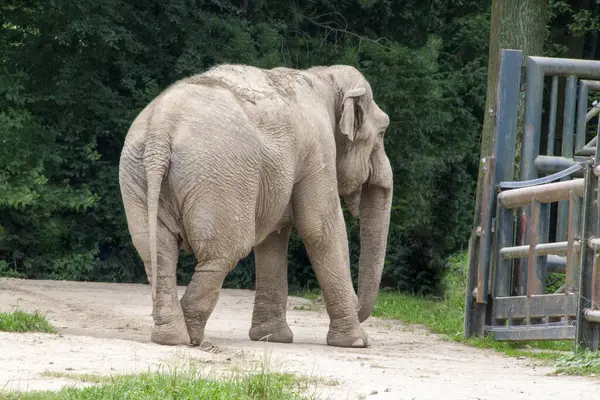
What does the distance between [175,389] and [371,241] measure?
18.0ft

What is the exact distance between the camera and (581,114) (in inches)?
424

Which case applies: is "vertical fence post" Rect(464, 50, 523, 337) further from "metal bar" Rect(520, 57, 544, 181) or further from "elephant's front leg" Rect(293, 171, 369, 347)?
"elephant's front leg" Rect(293, 171, 369, 347)

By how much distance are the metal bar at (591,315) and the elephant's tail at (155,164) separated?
3027 millimetres

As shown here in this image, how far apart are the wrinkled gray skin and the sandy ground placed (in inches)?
16.8

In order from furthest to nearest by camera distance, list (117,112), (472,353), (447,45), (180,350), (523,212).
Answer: (447,45) < (117,112) < (523,212) < (472,353) < (180,350)

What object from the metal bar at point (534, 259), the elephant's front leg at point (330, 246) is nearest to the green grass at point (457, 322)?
the metal bar at point (534, 259)

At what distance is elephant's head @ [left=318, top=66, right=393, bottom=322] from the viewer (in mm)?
10789

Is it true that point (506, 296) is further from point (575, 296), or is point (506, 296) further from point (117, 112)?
point (117, 112)

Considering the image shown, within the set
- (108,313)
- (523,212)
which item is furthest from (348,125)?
(108,313)

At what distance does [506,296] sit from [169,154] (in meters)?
3.44

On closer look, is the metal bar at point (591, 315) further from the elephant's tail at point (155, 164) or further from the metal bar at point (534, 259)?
the elephant's tail at point (155, 164)

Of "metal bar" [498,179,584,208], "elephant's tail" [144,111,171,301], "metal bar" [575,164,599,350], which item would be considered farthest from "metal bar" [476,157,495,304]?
"elephant's tail" [144,111,171,301]

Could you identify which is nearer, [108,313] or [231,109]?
[231,109]

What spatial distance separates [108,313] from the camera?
12602 millimetres
